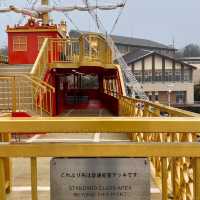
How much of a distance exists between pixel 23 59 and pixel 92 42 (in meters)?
4.17

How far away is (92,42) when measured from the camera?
2088 centimetres

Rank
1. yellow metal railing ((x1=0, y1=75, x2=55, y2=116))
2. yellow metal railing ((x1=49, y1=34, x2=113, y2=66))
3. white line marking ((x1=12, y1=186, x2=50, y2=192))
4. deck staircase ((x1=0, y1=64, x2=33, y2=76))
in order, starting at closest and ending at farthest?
white line marking ((x1=12, y1=186, x2=50, y2=192))
yellow metal railing ((x1=0, y1=75, x2=55, y2=116))
deck staircase ((x1=0, y1=64, x2=33, y2=76))
yellow metal railing ((x1=49, y1=34, x2=113, y2=66))

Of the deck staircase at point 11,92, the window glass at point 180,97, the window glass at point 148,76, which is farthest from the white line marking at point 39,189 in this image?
the window glass at point 148,76

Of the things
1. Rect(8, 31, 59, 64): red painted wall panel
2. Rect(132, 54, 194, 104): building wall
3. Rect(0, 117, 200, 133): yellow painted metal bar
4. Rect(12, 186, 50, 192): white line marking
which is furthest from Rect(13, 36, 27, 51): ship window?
Rect(132, 54, 194, 104): building wall

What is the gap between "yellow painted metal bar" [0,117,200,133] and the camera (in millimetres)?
2955

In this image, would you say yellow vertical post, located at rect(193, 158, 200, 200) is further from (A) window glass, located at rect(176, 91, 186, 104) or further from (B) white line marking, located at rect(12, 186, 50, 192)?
(A) window glass, located at rect(176, 91, 186, 104)

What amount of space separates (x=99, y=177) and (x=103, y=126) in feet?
1.08

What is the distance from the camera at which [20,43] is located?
75.4 ft

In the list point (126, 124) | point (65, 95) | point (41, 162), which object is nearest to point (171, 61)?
point (65, 95)

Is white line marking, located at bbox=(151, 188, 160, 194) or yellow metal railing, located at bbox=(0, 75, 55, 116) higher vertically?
yellow metal railing, located at bbox=(0, 75, 55, 116)

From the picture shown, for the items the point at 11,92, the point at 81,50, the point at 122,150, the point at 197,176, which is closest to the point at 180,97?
the point at 81,50

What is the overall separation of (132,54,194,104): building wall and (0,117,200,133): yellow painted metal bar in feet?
246

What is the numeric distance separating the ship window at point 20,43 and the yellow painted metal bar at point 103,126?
20.3 meters

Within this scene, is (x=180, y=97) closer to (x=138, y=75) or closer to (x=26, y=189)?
(x=138, y=75)
